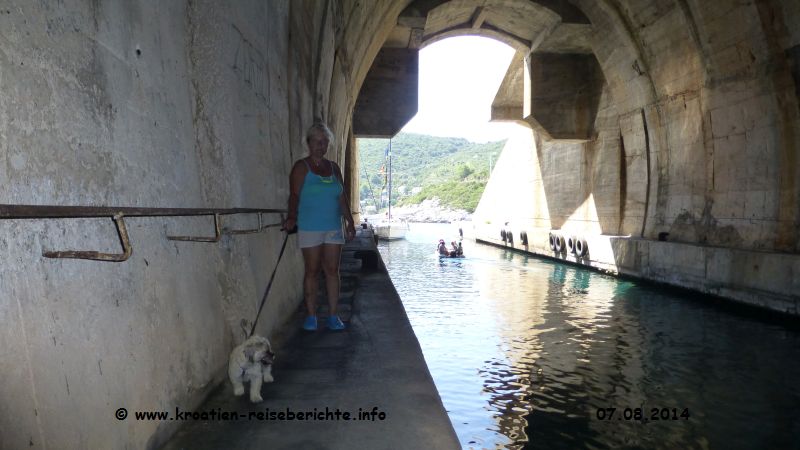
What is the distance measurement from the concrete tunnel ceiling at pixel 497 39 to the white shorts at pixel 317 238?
1364 cm

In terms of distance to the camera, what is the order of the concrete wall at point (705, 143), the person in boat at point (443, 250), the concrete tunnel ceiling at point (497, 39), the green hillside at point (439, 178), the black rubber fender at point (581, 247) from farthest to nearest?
1. the green hillside at point (439, 178)
2. the person in boat at point (443, 250)
3. the black rubber fender at point (581, 247)
4. the concrete tunnel ceiling at point (497, 39)
5. the concrete wall at point (705, 143)

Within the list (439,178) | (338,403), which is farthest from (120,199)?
(439,178)

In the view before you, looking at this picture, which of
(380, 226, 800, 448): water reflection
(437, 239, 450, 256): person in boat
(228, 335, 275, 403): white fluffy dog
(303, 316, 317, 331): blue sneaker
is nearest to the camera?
(228, 335, 275, 403): white fluffy dog

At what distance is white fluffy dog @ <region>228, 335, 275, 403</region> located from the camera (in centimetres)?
299

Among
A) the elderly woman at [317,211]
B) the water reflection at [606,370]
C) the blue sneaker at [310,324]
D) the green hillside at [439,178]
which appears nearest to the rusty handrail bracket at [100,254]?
the elderly woman at [317,211]

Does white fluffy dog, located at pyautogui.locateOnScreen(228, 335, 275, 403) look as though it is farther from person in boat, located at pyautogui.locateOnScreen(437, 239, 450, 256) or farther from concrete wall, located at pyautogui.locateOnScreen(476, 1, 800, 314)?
person in boat, located at pyautogui.locateOnScreen(437, 239, 450, 256)

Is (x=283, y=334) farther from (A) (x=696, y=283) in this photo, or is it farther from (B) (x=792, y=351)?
(A) (x=696, y=283)

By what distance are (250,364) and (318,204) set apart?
1.78m

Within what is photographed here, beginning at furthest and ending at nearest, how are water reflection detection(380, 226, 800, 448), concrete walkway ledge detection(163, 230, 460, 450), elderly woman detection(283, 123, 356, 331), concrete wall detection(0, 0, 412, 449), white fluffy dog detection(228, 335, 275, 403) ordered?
water reflection detection(380, 226, 800, 448) → elderly woman detection(283, 123, 356, 331) → white fluffy dog detection(228, 335, 275, 403) → concrete walkway ledge detection(163, 230, 460, 450) → concrete wall detection(0, 0, 412, 449)

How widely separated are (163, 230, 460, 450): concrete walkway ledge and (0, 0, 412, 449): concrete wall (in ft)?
0.91

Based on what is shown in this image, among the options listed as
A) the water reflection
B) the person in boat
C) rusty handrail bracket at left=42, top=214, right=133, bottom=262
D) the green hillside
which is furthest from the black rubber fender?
the green hillside

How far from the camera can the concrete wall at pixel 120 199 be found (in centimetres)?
160

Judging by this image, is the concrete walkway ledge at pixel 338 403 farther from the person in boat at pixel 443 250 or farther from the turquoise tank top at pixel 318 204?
the person in boat at pixel 443 250

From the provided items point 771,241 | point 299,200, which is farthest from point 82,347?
point 771,241
